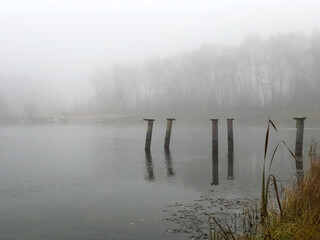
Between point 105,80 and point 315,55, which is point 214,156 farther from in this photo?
point 105,80

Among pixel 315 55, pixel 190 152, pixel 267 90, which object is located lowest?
pixel 190 152

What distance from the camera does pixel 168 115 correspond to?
8681cm

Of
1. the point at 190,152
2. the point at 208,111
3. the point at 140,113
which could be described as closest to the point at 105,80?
the point at 140,113

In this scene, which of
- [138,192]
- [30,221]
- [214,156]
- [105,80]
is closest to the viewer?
[30,221]

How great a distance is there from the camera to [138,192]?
13.9 meters

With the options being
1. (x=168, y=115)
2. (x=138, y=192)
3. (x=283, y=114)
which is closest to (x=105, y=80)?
(x=168, y=115)

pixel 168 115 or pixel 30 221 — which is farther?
pixel 168 115

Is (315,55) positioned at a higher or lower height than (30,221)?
higher

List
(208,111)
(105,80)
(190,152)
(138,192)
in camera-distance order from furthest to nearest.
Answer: (105,80) < (208,111) < (190,152) < (138,192)

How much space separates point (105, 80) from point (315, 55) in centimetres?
6247

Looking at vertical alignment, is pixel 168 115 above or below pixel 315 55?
below

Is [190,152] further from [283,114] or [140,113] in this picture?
[140,113]

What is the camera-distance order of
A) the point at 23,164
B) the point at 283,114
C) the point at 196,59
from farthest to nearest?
the point at 196,59
the point at 283,114
the point at 23,164

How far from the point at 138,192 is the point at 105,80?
330 ft
